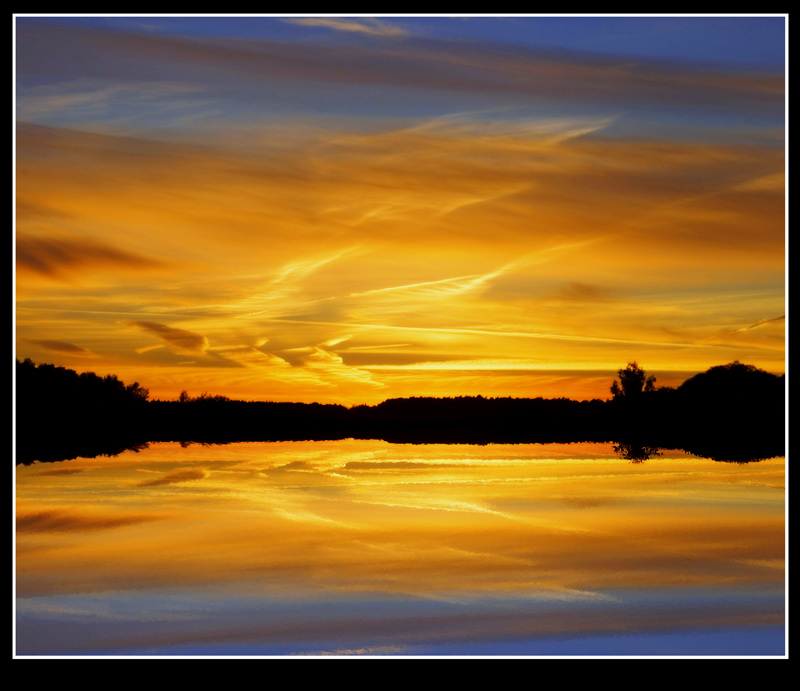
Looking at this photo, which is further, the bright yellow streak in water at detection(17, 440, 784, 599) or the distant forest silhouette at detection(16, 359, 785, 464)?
the distant forest silhouette at detection(16, 359, 785, 464)

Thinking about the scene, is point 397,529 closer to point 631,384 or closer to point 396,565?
point 396,565

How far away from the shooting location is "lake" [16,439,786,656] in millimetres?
7547

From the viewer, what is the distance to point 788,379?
883cm

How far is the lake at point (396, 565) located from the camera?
7547 millimetres

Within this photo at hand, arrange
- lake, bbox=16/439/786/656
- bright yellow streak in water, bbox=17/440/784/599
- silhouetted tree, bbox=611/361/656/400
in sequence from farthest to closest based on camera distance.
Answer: silhouetted tree, bbox=611/361/656/400 < bright yellow streak in water, bbox=17/440/784/599 < lake, bbox=16/439/786/656

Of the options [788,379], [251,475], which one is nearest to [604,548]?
[788,379]

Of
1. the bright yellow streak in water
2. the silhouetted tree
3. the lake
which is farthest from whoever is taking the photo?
the silhouetted tree

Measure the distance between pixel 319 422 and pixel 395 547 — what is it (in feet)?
66.6

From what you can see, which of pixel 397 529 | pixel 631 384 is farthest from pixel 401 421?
pixel 397 529

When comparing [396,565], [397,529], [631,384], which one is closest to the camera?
[396,565]

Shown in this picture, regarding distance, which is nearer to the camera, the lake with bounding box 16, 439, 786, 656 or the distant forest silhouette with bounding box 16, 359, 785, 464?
the lake with bounding box 16, 439, 786, 656

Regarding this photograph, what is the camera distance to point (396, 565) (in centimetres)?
923
